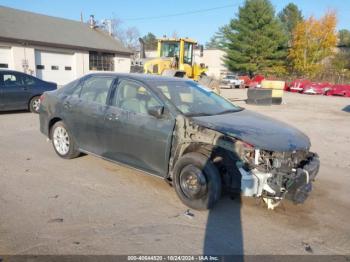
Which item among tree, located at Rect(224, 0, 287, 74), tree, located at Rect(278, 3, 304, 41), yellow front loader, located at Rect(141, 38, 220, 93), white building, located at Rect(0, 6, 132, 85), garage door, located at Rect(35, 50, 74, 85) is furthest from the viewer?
tree, located at Rect(278, 3, 304, 41)

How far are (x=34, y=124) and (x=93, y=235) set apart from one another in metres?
7.29

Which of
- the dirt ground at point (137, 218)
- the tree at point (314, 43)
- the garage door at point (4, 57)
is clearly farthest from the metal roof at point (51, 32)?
the tree at point (314, 43)

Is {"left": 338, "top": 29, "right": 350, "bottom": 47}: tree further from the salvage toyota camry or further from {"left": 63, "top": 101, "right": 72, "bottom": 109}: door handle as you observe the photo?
{"left": 63, "top": 101, "right": 72, "bottom": 109}: door handle

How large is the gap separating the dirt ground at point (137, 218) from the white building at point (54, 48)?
1950 cm

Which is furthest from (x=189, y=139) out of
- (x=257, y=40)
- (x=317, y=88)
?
(x=257, y=40)

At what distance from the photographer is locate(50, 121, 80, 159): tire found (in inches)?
237

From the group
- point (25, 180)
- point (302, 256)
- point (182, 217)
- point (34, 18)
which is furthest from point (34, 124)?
point (34, 18)

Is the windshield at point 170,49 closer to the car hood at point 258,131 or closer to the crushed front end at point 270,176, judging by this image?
the car hood at point 258,131

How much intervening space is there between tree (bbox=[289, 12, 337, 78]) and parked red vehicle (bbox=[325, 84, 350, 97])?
801 inches

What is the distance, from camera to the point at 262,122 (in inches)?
186

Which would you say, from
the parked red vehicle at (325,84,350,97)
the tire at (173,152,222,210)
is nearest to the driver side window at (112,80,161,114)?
the tire at (173,152,222,210)

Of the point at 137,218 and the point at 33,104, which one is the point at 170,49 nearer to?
the point at 33,104

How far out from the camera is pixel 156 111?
4.51 meters

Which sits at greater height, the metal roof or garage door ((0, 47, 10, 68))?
the metal roof
